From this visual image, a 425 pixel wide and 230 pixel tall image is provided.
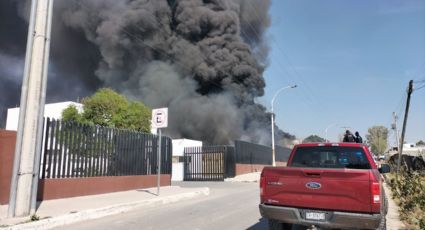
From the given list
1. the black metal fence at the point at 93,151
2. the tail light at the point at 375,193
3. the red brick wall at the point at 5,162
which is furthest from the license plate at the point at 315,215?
the black metal fence at the point at 93,151

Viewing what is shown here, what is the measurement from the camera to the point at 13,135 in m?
9.41

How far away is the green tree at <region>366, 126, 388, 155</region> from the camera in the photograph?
3492 inches

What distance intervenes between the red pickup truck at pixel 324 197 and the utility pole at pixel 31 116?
187 inches

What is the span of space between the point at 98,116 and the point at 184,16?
17818 mm

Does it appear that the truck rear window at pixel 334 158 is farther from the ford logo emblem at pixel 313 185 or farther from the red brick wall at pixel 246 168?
the red brick wall at pixel 246 168

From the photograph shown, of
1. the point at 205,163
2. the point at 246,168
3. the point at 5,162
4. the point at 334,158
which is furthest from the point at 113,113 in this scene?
the point at 334,158

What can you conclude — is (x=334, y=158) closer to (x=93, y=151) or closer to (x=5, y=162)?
(x=5, y=162)

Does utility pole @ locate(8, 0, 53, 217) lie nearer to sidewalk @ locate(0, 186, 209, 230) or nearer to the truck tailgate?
sidewalk @ locate(0, 186, 209, 230)

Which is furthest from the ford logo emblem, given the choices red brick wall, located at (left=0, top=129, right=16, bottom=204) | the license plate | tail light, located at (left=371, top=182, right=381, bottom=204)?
red brick wall, located at (left=0, top=129, right=16, bottom=204)

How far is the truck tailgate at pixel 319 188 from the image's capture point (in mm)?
5266

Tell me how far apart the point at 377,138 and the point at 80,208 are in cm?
9188

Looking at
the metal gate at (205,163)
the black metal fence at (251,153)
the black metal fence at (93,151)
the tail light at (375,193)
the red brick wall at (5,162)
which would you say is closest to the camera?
the tail light at (375,193)

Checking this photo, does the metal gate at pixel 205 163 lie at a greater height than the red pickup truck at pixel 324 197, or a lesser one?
greater

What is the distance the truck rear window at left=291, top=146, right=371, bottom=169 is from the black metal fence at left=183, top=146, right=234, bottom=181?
61.0 feet
